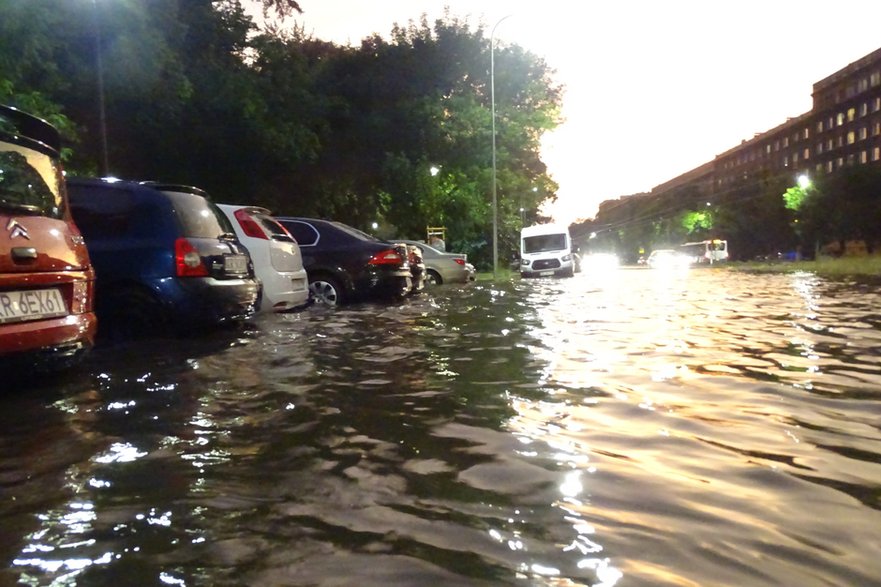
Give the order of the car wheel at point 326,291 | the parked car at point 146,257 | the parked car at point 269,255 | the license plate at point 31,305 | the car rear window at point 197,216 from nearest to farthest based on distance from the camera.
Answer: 1. the license plate at point 31,305
2. the parked car at point 146,257
3. the car rear window at point 197,216
4. the parked car at point 269,255
5. the car wheel at point 326,291

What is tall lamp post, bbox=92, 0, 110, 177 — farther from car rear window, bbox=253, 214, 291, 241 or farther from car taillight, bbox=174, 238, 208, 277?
car taillight, bbox=174, 238, 208, 277

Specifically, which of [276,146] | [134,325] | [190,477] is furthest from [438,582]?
[276,146]

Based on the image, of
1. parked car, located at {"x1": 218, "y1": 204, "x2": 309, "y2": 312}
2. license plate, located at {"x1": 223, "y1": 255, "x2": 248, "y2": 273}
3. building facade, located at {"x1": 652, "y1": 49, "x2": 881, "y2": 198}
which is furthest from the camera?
building facade, located at {"x1": 652, "y1": 49, "x2": 881, "y2": 198}

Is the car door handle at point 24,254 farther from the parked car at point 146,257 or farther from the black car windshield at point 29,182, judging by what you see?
the parked car at point 146,257

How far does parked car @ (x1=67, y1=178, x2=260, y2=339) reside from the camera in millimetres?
8594

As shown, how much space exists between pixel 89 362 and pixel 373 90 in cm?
2399

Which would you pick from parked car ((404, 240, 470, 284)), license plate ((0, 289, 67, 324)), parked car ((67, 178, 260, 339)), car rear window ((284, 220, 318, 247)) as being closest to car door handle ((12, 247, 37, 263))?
license plate ((0, 289, 67, 324))

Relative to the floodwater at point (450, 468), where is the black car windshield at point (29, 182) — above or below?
above

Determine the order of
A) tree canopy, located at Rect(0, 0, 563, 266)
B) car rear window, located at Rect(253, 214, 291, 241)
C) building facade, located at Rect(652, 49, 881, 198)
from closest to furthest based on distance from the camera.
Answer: car rear window, located at Rect(253, 214, 291, 241) < tree canopy, located at Rect(0, 0, 563, 266) < building facade, located at Rect(652, 49, 881, 198)

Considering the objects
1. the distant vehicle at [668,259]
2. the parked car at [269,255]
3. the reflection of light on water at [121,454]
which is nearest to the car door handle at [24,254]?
the reflection of light on water at [121,454]

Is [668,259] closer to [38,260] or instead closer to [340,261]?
[340,261]

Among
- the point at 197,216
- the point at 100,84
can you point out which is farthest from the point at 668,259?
the point at 197,216

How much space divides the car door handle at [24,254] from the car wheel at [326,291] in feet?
28.0

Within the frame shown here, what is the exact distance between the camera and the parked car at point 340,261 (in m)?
14.3
